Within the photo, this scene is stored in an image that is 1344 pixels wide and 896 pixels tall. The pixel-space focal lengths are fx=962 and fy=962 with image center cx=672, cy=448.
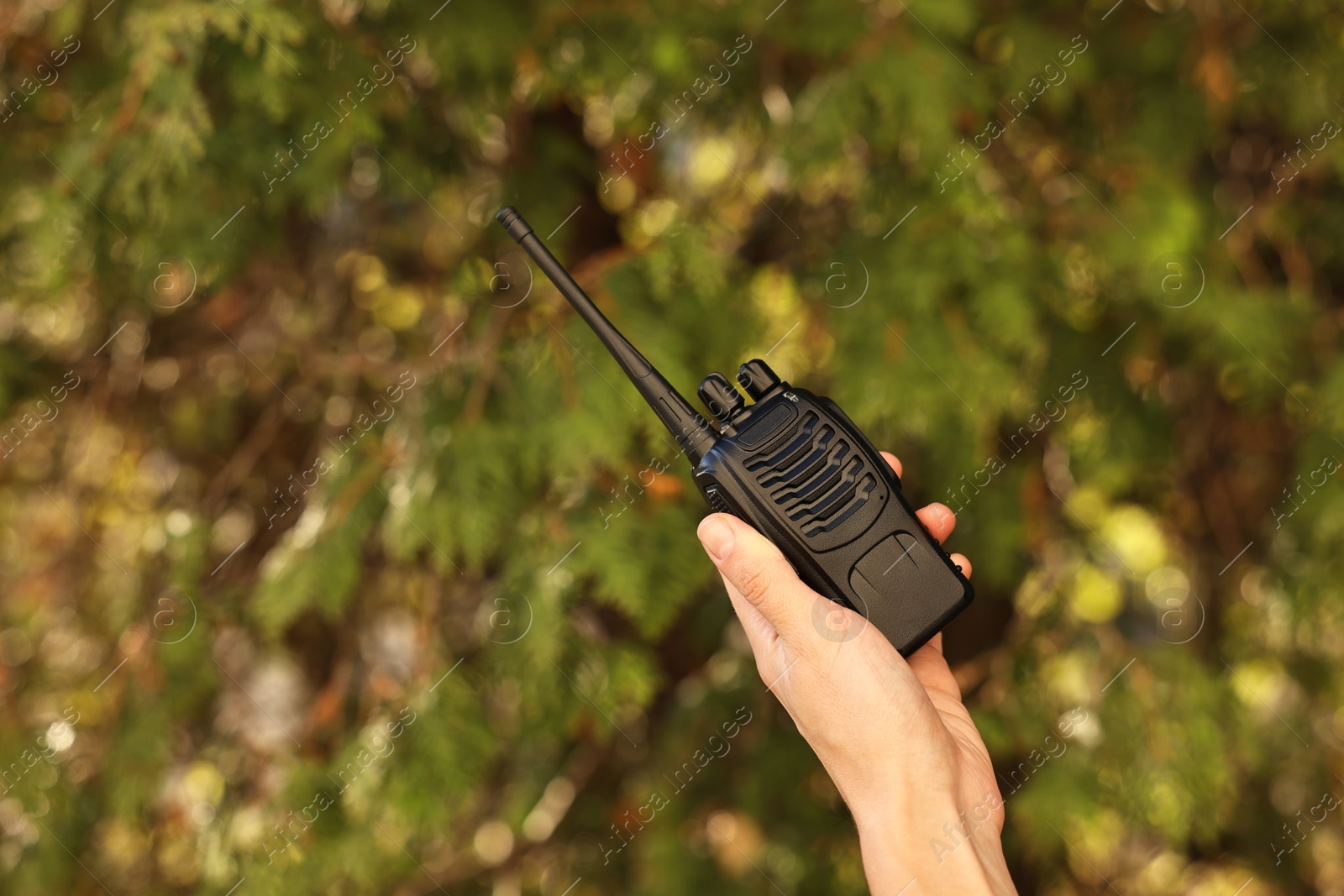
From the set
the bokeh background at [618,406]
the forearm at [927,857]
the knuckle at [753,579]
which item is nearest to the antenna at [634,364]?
the knuckle at [753,579]

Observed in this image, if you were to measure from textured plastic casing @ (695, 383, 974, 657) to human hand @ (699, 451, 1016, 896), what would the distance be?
0.06ft

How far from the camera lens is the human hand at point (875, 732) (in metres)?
0.86

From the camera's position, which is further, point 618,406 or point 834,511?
point 618,406

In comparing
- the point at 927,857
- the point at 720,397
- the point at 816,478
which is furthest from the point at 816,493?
the point at 927,857

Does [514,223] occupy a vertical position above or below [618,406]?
above

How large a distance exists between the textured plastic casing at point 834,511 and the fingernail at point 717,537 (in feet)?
0.06

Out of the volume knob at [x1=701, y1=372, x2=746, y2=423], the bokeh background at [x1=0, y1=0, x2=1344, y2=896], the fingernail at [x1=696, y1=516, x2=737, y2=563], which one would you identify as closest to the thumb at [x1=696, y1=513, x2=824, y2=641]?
the fingernail at [x1=696, y1=516, x2=737, y2=563]

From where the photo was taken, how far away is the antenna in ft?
2.86

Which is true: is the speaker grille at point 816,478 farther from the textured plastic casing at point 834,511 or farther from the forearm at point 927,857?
the forearm at point 927,857

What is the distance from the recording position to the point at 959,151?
1.29m

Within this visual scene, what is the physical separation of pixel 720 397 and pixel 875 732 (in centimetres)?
34

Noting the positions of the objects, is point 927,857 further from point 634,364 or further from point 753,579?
point 634,364

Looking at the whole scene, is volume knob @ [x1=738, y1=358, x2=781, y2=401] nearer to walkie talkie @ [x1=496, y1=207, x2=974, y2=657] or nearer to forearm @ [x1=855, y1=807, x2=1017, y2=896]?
walkie talkie @ [x1=496, y1=207, x2=974, y2=657]

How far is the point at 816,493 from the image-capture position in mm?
878
